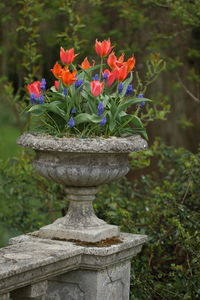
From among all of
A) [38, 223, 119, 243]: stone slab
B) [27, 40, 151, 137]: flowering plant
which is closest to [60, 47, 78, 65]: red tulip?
[27, 40, 151, 137]: flowering plant

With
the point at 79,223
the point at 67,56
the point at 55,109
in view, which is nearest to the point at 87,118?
the point at 55,109

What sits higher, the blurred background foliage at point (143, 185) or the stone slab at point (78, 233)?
the blurred background foliage at point (143, 185)

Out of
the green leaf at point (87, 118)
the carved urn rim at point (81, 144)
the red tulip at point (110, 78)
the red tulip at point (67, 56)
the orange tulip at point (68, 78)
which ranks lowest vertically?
the carved urn rim at point (81, 144)

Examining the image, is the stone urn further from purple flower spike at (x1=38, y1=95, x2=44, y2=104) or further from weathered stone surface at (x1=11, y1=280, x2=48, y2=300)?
weathered stone surface at (x1=11, y1=280, x2=48, y2=300)

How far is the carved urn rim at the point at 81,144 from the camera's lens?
14.2 feet

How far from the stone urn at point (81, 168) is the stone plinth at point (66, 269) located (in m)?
0.11

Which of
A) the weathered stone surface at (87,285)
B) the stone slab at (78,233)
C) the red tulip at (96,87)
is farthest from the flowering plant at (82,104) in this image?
the weathered stone surface at (87,285)

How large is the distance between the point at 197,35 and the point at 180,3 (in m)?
1.91

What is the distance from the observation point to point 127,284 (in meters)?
4.88

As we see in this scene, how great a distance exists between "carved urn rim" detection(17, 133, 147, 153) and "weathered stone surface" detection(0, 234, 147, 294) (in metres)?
0.57

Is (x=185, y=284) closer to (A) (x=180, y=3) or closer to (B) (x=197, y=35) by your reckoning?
(A) (x=180, y=3)

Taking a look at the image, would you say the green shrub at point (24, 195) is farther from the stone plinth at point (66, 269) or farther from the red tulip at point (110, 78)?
the red tulip at point (110, 78)

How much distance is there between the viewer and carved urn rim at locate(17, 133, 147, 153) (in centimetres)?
432

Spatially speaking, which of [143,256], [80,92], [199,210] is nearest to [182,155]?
[199,210]
